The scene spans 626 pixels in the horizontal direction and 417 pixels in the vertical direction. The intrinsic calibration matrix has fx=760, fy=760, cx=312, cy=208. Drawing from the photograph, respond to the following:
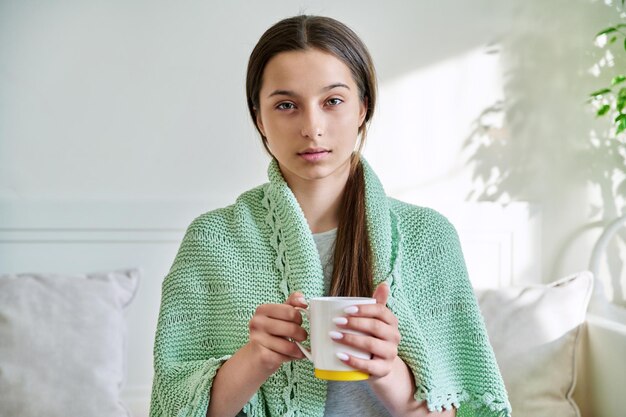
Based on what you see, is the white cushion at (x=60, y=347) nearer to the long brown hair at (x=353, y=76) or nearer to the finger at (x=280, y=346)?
the long brown hair at (x=353, y=76)

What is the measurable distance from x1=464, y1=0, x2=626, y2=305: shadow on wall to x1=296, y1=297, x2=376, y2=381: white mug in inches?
70.6

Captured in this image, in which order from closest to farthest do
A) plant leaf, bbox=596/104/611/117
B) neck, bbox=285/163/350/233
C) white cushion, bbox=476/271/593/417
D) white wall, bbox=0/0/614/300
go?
1. neck, bbox=285/163/350/233
2. white cushion, bbox=476/271/593/417
3. white wall, bbox=0/0/614/300
4. plant leaf, bbox=596/104/611/117

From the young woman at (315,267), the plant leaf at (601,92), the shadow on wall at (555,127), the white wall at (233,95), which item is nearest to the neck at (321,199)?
the young woman at (315,267)

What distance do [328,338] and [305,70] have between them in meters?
0.46

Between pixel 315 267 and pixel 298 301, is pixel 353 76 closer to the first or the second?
pixel 315 267

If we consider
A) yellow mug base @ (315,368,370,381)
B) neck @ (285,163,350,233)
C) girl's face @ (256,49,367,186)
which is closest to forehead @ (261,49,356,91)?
girl's face @ (256,49,367,186)

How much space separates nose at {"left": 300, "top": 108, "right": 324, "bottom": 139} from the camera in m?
1.15

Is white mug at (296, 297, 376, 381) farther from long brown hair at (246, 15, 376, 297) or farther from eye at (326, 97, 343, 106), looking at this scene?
eye at (326, 97, 343, 106)

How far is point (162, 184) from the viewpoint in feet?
8.00

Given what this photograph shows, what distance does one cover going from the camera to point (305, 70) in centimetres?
118

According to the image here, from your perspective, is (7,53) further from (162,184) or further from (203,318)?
(203,318)

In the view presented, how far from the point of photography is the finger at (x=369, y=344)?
92 cm

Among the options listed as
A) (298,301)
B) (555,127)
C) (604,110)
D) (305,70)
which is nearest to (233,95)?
(555,127)

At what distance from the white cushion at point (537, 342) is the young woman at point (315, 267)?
1000mm
